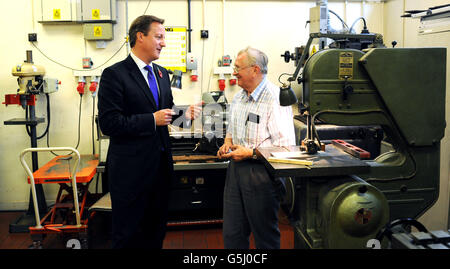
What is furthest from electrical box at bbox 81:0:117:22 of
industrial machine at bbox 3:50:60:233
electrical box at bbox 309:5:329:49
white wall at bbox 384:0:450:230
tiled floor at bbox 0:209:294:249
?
white wall at bbox 384:0:450:230

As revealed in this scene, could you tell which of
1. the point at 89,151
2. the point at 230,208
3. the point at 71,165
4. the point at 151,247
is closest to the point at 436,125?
the point at 230,208

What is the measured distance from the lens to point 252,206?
7.36ft

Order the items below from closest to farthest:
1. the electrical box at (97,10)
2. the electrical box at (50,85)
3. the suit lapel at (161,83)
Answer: the suit lapel at (161,83) < the electrical box at (50,85) < the electrical box at (97,10)

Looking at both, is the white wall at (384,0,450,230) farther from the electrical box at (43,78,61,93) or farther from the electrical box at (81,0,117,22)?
the electrical box at (43,78,61,93)

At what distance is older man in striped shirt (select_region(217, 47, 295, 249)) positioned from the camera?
7.34 ft

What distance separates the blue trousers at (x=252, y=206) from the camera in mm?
2232

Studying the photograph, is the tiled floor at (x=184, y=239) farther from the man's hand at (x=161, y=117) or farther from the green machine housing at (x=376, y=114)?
the man's hand at (x=161, y=117)

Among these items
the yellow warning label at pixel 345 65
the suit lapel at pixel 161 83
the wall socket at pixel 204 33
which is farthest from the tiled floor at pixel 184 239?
the wall socket at pixel 204 33

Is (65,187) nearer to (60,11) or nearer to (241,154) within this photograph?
(60,11)

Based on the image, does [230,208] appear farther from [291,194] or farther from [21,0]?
[21,0]

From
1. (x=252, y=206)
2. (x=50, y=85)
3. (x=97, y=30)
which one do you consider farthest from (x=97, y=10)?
(x=252, y=206)

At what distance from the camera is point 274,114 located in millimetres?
2246

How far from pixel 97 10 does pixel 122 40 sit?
A: 0.34 m

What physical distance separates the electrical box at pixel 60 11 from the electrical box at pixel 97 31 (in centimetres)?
10
